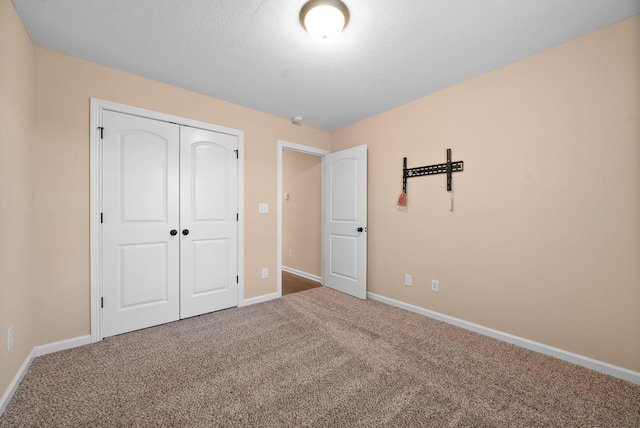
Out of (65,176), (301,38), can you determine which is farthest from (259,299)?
(301,38)

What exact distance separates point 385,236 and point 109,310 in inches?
118

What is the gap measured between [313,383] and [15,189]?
7.73ft

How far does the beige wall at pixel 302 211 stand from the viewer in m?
4.45

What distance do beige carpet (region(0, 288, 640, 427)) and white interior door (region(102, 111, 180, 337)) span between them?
10.3 inches

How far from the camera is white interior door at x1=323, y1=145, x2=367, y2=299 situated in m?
3.50

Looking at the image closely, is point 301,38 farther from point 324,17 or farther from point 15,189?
point 15,189

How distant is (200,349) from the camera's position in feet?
7.11

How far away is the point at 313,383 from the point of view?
172cm

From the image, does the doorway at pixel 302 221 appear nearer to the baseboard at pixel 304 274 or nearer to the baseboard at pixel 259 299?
the baseboard at pixel 304 274

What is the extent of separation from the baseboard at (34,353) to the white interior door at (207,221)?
81cm

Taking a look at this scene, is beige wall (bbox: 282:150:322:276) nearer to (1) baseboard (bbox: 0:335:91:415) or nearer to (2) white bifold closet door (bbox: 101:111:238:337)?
(2) white bifold closet door (bbox: 101:111:238:337)

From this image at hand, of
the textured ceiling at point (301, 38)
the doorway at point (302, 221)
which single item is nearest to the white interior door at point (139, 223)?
the textured ceiling at point (301, 38)

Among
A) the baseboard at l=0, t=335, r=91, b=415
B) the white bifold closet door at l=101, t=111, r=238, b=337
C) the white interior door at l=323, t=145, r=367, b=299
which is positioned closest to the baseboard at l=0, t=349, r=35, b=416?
the baseboard at l=0, t=335, r=91, b=415

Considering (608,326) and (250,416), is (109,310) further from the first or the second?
(608,326)
